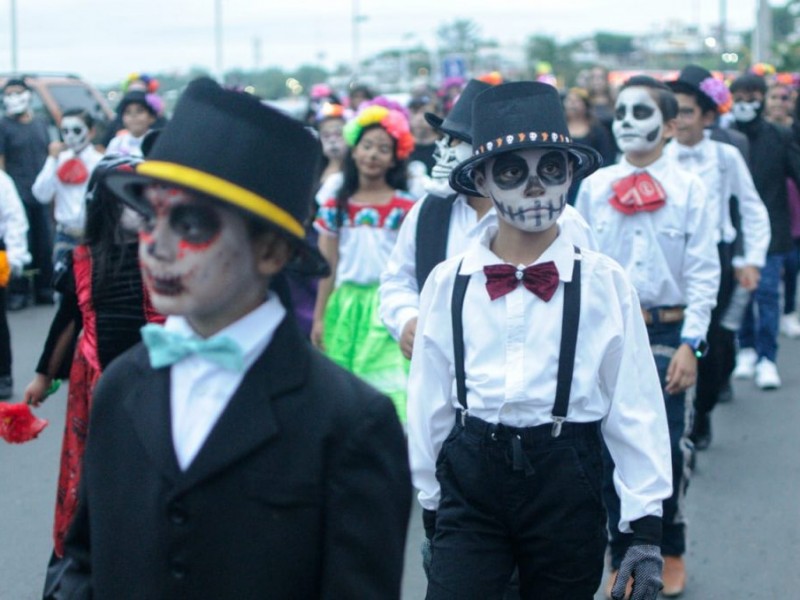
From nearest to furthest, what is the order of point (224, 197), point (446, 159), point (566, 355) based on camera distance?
1. point (224, 197)
2. point (566, 355)
3. point (446, 159)

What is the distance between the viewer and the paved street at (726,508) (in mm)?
5996

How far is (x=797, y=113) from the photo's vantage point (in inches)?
488

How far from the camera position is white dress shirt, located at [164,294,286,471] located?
250 centimetres

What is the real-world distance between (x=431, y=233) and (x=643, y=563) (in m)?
1.63

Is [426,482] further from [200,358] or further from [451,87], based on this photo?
[451,87]

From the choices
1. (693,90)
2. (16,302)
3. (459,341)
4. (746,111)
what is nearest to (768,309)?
(746,111)

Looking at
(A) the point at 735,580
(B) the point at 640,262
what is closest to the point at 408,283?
(B) the point at 640,262

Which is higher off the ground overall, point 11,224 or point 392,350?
point 11,224

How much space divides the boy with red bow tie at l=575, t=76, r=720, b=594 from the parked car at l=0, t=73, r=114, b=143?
490 inches

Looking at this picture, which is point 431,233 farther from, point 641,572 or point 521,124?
point 641,572

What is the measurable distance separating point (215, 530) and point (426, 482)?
5.57ft

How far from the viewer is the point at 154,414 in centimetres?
253

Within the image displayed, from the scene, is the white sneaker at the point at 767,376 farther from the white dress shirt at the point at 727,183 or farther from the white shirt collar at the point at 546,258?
the white shirt collar at the point at 546,258

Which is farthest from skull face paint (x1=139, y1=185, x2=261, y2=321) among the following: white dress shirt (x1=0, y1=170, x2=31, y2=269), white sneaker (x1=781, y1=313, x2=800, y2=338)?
white sneaker (x1=781, y1=313, x2=800, y2=338)
